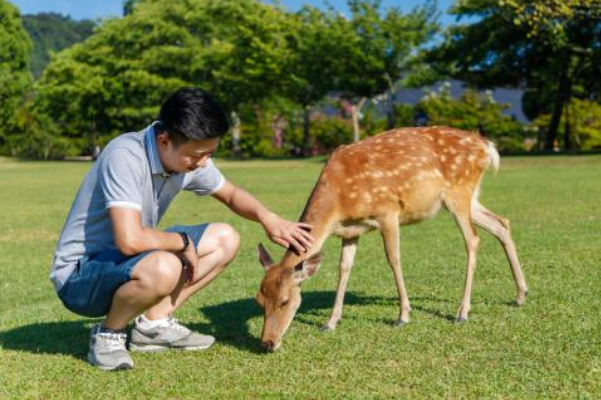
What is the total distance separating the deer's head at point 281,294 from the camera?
495cm

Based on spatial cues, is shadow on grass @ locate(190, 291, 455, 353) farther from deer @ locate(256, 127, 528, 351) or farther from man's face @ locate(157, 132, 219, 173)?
man's face @ locate(157, 132, 219, 173)

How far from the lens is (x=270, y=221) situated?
492cm

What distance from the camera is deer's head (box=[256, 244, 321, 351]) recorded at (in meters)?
4.95

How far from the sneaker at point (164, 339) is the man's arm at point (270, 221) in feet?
2.61

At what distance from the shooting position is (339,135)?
47.5 meters

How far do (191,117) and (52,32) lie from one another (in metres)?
188

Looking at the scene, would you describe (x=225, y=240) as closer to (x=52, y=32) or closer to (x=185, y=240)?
(x=185, y=240)

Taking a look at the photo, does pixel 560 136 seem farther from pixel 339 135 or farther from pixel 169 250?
pixel 169 250

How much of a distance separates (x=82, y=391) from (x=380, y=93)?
129 ft

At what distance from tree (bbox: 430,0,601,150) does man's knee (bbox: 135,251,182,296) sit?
30.0 metres

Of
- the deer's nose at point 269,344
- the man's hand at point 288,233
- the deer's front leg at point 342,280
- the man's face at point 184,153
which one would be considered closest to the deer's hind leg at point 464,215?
the deer's front leg at point 342,280

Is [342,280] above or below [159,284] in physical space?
below

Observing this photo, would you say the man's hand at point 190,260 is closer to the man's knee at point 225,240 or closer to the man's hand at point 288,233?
→ the man's knee at point 225,240

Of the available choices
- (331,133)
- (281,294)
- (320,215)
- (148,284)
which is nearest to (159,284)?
(148,284)
